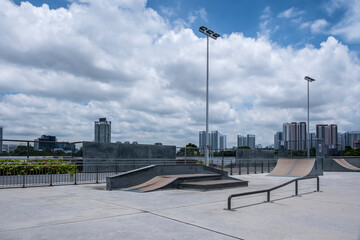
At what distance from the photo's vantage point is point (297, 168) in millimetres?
25344

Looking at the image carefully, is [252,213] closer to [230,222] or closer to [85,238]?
[230,222]

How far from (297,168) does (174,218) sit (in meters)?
20.4

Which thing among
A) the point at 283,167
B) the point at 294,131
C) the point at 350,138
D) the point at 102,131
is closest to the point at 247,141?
the point at 294,131

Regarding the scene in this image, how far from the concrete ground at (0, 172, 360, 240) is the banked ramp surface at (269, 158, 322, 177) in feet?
43.7

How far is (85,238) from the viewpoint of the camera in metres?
Answer: 5.64

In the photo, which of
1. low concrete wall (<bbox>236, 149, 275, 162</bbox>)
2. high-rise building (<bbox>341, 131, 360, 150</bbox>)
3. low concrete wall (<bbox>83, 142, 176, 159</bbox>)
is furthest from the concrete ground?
high-rise building (<bbox>341, 131, 360, 150</bbox>)

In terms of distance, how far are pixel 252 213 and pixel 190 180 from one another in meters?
Answer: 6.82

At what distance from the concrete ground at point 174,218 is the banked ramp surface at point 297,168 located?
13312 mm

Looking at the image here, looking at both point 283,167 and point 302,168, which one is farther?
point 283,167

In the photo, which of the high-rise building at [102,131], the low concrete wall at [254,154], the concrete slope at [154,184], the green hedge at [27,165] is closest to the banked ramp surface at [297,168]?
the low concrete wall at [254,154]

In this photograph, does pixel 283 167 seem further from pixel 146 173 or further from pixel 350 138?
pixel 350 138

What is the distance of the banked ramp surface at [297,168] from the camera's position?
24011 millimetres

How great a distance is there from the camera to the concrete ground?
600 centimetres

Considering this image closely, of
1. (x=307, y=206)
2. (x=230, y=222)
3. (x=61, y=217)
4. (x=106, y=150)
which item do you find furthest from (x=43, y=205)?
(x=106, y=150)
